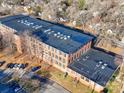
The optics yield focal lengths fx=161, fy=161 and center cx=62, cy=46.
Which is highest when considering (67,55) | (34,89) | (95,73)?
(67,55)

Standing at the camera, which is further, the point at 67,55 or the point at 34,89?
the point at 67,55

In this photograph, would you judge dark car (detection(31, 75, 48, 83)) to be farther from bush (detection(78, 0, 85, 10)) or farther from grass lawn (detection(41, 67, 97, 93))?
bush (detection(78, 0, 85, 10))

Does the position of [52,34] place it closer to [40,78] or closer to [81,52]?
[81,52]

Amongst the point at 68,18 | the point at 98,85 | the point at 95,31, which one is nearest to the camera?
the point at 98,85

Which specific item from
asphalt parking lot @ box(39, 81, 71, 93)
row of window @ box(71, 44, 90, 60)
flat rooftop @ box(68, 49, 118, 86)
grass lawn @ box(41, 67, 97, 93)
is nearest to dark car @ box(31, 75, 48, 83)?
asphalt parking lot @ box(39, 81, 71, 93)

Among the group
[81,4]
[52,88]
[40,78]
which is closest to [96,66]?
[52,88]

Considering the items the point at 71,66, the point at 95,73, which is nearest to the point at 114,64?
the point at 95,73

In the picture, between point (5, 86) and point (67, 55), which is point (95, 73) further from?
point (5, 86)

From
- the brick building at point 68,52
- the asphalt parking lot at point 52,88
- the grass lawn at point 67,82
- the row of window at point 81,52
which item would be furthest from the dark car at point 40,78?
the row of window at point 81,52

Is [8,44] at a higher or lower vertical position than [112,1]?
lower
